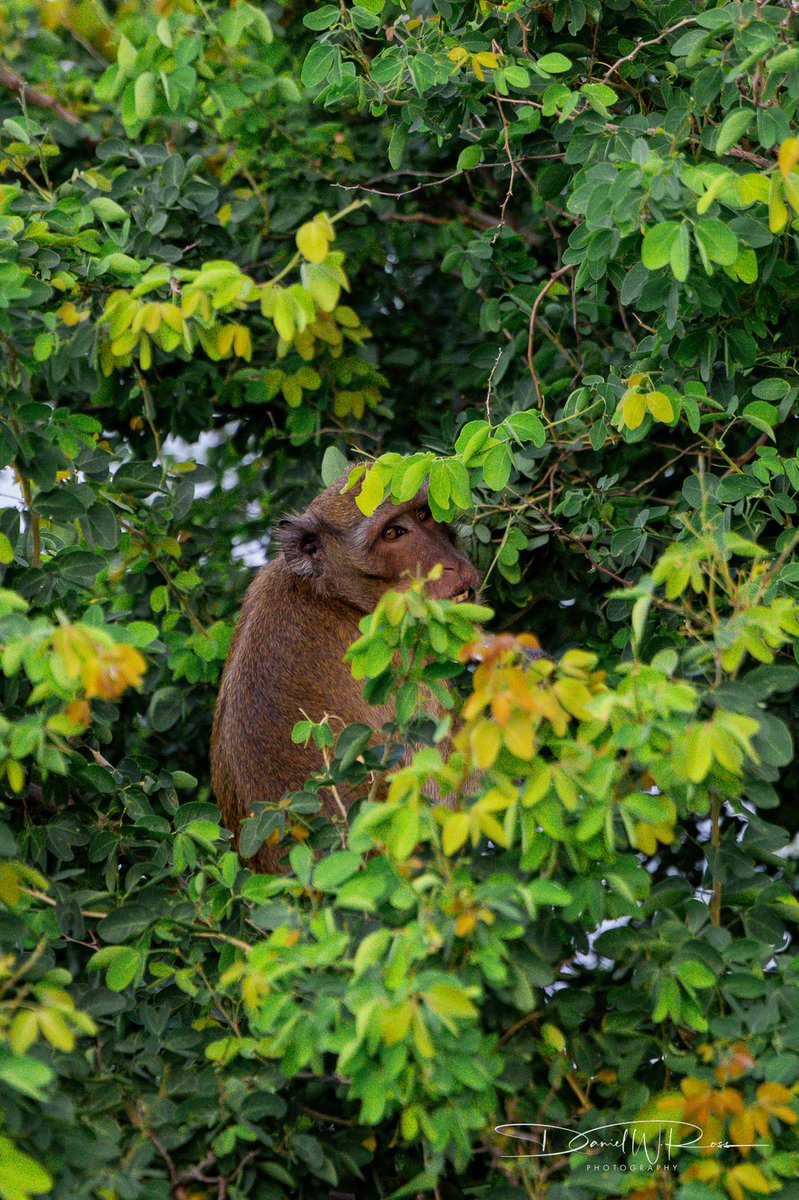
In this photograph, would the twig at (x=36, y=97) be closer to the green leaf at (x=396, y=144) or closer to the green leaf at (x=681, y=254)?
the green leaf at (x=396, y=144)

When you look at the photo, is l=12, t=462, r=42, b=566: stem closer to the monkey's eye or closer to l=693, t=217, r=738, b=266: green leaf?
the monkey's eye

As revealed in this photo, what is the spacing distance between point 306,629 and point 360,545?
421mm

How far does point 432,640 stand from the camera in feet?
9.95

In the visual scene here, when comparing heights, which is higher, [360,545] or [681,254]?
[681,254]

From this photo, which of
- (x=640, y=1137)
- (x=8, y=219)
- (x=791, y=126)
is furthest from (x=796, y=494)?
(x=8, y=219)

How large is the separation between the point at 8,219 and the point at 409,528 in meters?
1.94

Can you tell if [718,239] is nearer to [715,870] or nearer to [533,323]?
[533,323]

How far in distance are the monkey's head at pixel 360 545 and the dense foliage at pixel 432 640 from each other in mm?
269

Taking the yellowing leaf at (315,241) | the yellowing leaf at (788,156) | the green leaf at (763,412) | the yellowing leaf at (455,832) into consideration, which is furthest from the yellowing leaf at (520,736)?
the green leaf at (763,412)

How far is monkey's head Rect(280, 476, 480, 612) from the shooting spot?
5195mm

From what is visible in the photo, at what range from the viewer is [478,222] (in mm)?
5848

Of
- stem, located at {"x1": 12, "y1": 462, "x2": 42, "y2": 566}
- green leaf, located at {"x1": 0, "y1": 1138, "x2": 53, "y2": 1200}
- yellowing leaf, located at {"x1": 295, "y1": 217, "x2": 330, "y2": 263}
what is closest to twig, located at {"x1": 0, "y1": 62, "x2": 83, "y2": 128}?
stem, located at {"x1": 12, "y1": 462, "x2": 42, "y2": 566}

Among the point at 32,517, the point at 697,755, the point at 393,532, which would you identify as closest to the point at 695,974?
the point at 697,755

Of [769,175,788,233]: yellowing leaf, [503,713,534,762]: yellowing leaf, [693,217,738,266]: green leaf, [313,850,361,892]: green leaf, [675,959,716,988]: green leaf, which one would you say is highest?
[769,175,788,233]: yellowing leaf
